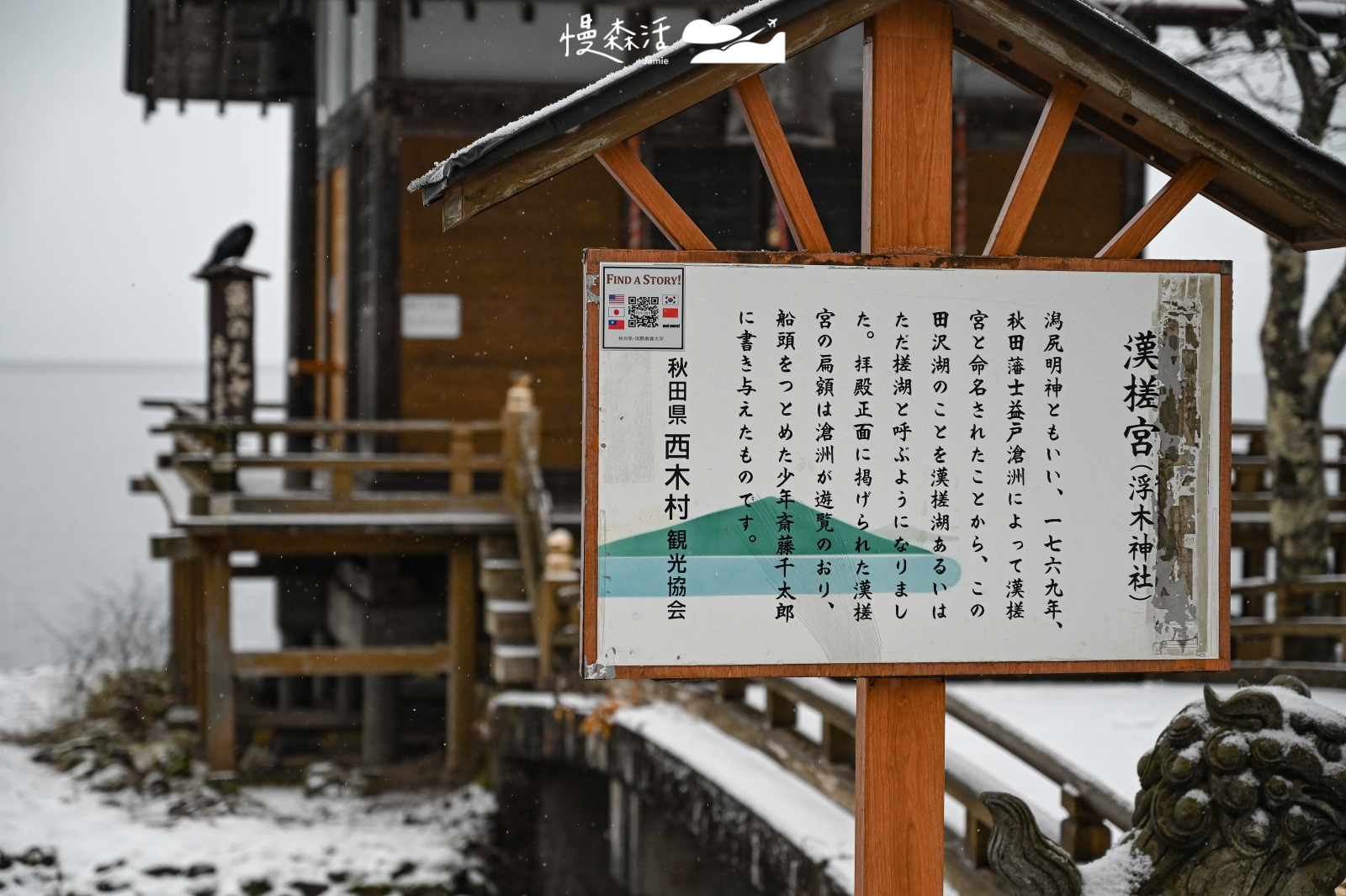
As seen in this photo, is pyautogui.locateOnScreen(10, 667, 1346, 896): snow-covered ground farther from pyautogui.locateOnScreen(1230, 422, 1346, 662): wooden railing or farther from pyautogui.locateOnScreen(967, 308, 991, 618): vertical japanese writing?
pyautogui.locateOnScreen(967, 308, 991, 618): vertical japanese writing

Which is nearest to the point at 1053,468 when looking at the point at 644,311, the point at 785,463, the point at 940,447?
the point at 940,447

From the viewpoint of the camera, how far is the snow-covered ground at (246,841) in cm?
910

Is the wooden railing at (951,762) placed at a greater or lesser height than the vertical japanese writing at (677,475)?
lesser

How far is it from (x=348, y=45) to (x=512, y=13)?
2192mm

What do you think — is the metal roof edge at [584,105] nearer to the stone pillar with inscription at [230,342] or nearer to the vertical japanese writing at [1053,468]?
the vertical japanese writing at [1053,468]

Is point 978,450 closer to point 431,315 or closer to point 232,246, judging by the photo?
point 431,315

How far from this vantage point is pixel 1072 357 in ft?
11.8

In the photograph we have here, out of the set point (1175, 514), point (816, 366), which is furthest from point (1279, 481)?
point (816, 366)

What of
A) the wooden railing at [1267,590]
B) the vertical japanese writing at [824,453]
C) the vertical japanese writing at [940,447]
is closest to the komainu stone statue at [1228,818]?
the vertical japanese writing at [940,447]

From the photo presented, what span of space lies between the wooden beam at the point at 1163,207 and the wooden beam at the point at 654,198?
1.20 m

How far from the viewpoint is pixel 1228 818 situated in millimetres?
3225

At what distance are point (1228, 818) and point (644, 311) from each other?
2.02 metres

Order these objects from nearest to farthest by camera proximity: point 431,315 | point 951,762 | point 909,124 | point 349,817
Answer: point 909,124 < point 951,762 < point 349,817 < point 431,315

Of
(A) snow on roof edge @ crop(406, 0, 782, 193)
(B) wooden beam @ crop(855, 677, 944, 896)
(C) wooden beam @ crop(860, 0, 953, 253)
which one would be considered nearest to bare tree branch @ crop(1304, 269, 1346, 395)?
(C) wooden beam @ crop(860, 0, 953, 253)
